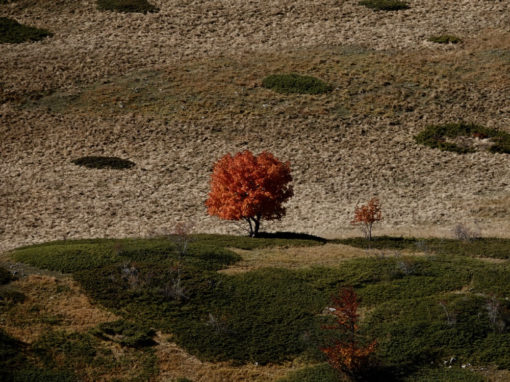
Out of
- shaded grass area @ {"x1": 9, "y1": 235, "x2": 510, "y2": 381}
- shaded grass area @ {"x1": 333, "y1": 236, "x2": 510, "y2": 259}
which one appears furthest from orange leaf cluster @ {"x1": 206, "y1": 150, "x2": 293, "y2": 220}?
shaded grass area @ {"x1": 9, "y1": 235, "x2": 510, "y2": 381}

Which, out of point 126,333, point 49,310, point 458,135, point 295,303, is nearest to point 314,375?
point 295,303

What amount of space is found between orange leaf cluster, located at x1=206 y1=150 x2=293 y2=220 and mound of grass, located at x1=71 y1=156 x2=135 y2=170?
13.4m

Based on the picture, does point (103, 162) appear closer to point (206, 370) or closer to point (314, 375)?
point (206, 370)

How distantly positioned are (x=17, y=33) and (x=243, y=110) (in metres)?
27.1

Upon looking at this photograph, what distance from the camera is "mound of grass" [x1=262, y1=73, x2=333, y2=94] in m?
67.0

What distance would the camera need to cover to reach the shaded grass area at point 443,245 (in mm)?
40625

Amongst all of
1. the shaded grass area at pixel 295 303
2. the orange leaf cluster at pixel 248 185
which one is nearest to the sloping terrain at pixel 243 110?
the orange leaf cluster at pixel 248 185

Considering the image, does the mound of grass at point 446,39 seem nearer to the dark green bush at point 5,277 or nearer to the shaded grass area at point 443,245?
the shaded grass area at point 443,245

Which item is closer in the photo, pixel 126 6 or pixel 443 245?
pixel 443 245

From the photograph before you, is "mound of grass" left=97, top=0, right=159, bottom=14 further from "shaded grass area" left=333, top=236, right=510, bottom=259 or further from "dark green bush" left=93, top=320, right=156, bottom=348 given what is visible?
"dark green bush" left=93, top=320, right=156, bottom=348

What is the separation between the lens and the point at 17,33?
7631cm

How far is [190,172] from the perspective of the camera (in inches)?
2215

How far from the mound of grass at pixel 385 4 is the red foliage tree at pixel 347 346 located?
5597 centimetres

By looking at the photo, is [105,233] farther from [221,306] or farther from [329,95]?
[329,95]
